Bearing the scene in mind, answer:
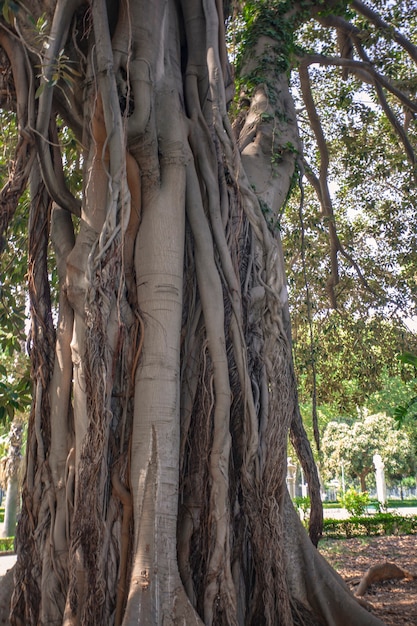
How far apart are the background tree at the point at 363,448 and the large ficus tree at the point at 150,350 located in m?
24.9

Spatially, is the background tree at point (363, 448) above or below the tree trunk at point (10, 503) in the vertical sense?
above

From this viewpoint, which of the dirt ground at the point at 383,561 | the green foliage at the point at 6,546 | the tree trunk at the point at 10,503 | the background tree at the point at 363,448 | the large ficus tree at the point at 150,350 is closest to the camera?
the large ficus tree at the point at 150,350

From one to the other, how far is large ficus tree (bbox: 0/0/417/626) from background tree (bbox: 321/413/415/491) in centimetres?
2486

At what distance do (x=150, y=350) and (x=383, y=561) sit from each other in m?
6.22

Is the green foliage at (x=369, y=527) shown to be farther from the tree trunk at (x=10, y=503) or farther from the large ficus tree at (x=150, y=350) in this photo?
the large ficus tree at (x=150, y=350)

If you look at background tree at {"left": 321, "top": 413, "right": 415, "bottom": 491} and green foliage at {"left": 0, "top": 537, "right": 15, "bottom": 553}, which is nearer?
green foliage at {"left": 0, "top": 537, "right": 15, "bottom": 553}

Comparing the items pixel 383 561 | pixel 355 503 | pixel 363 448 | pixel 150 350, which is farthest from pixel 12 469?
pixel 363 448

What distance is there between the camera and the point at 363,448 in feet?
93.4

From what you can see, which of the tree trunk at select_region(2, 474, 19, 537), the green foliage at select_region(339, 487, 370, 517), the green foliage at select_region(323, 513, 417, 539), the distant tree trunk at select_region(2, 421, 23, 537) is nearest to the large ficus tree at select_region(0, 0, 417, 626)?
the green foliage at select_region(323, 513, 417, 539)

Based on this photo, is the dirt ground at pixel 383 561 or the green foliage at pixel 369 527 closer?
the dirt ground at pixel 383 561

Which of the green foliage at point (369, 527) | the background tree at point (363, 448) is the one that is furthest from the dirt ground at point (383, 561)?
the background tree at point (363, 448)

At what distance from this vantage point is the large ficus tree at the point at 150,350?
115 inches

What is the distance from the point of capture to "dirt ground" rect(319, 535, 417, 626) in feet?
14.8

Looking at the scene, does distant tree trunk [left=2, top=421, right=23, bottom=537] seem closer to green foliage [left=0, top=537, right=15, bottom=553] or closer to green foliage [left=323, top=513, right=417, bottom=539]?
green foliage [left=0, top=537, right=15, bottom=553]
